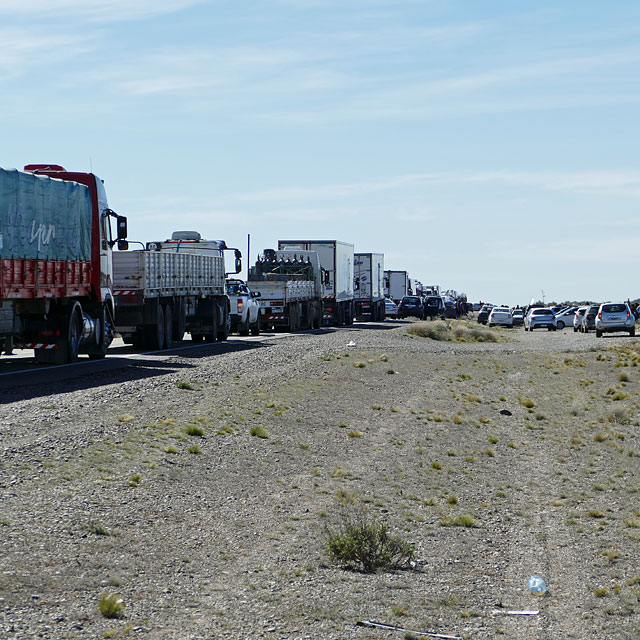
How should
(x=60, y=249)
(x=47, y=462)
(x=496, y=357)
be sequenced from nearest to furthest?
1. (x=47, y=462)
2. (x=60, y=249)
3. (x=496, y=357)

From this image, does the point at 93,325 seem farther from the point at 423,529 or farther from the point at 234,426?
the point at 423,529

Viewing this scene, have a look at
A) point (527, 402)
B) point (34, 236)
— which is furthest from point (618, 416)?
point (34, 236)

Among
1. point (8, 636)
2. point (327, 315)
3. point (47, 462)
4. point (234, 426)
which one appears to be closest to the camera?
point (8, 636)

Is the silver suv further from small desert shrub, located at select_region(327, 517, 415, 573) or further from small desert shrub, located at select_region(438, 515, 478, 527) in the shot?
small desert shrub, located at select_region(327, 517, 415, 573)

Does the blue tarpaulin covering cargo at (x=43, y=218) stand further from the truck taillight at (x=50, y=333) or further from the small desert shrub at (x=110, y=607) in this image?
the small desert shrub at (x=110, y=607)

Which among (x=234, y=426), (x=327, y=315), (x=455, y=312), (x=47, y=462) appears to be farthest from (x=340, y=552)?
(x=455, y=312)

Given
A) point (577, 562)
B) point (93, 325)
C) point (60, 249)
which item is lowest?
point (577, 562)

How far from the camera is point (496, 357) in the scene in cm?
3272

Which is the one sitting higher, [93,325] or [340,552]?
[93,325]

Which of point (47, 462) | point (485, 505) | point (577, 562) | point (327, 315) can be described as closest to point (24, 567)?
point (47, 462)

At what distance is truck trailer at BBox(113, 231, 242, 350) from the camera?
27531 millimetres

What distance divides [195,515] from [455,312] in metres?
70.2

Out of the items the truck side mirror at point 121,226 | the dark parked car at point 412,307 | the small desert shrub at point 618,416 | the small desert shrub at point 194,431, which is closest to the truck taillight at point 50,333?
the truck side mirror at point 121,226

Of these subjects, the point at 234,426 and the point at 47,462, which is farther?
the point at 234,426
